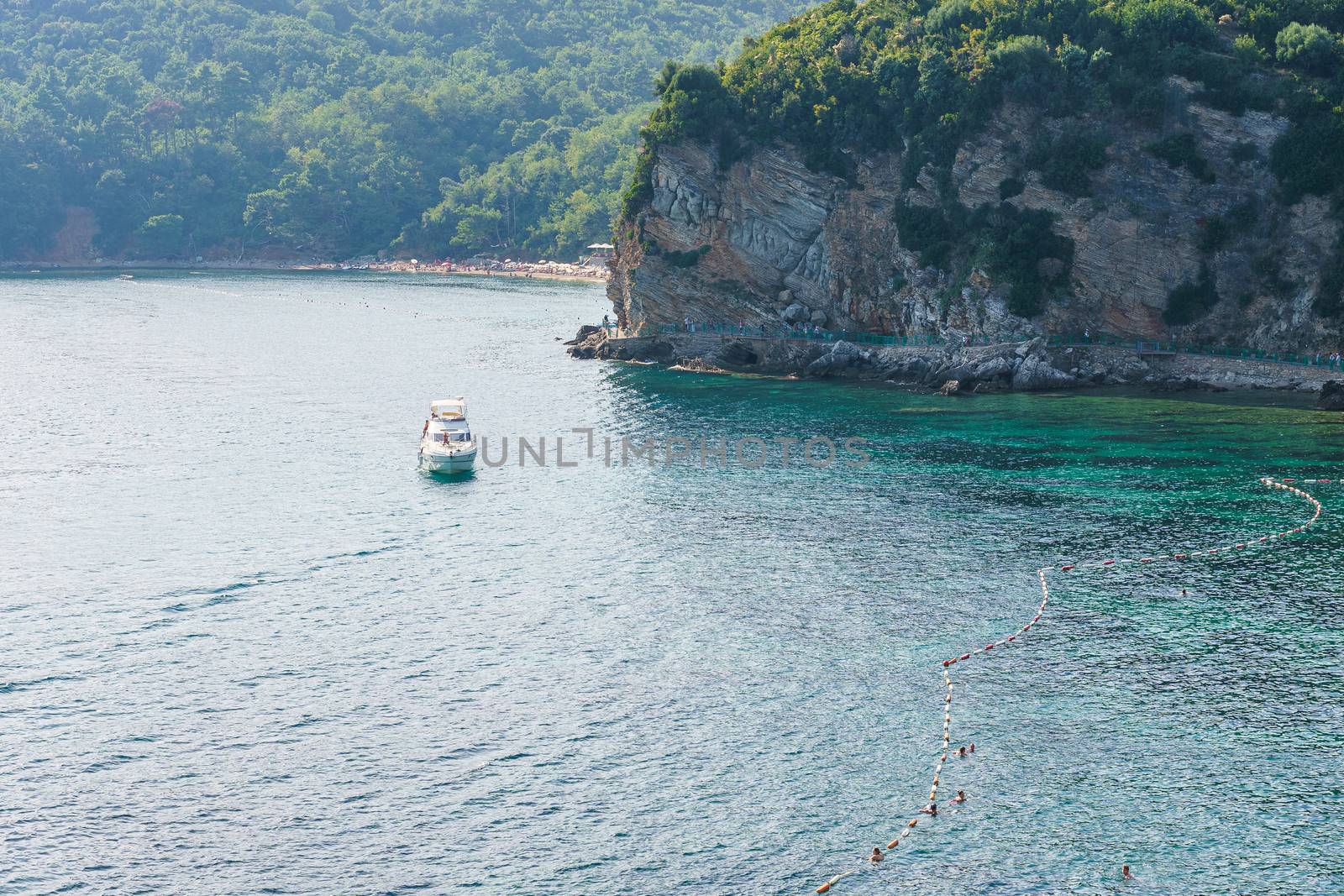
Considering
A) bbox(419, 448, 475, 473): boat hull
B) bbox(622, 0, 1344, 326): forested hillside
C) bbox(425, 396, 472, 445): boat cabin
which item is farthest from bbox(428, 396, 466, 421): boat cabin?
bbox(622, 0, 1344, 326): forested hillside

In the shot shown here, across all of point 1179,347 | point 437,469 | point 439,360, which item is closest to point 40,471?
point 437,469

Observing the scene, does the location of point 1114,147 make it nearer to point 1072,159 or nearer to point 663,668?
point 1072,159

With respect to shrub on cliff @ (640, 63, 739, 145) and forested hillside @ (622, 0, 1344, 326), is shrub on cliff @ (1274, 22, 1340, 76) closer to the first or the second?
forested hillside @ (622, 0, 1344, 326)

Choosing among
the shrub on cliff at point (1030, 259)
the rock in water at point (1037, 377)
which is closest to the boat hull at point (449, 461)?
the rock in water at point (1037, 377)

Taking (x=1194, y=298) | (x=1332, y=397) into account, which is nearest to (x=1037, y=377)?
(x=1194, y=298)

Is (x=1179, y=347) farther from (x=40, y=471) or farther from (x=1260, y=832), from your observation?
(x=40, y=471)

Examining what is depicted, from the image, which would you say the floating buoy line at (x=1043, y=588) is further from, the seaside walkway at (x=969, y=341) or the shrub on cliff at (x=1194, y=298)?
the shrub on cliff at (x=1194, y=298)
